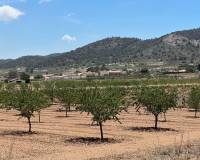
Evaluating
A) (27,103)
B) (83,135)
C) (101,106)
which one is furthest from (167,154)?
(27,103)

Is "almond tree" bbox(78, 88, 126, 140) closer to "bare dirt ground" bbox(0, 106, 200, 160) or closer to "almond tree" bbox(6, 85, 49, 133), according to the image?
"bare dirt ground" bbox(0, 106, 200, 160)

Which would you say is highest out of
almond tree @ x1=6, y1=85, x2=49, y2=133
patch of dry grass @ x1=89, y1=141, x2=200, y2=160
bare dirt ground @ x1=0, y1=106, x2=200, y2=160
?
almond tree @ x1=6, y1=85, x2=49, y2=133

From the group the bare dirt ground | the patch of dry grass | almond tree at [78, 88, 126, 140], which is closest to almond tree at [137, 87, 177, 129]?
the bare dirt ground

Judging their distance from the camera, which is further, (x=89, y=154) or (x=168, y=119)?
(x=168, y=119)

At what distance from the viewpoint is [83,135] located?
109ft

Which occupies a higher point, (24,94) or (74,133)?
(24,94)

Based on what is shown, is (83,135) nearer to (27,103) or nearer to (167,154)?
(27,103)

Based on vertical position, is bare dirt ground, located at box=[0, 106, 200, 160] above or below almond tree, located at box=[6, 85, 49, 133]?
below

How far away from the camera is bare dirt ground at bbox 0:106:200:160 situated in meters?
25.3

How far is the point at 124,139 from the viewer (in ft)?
102

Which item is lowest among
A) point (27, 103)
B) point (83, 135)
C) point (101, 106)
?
point (83, 135)

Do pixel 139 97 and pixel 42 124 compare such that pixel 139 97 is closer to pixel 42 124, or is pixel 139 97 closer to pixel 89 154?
pixel 42 124

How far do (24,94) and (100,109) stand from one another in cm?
733

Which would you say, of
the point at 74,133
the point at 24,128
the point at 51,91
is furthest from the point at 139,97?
the point at 51,91
